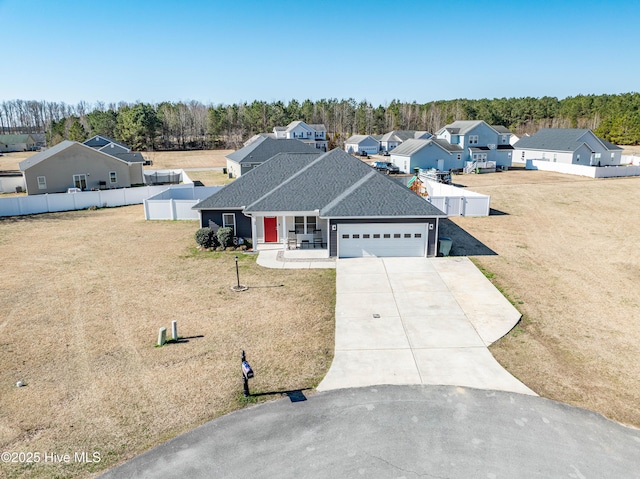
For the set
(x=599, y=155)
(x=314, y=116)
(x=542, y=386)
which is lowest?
(x=542, y=386)

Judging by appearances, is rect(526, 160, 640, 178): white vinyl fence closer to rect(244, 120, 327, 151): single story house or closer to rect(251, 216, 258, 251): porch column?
rect(244, 120, 327, 151): single story house

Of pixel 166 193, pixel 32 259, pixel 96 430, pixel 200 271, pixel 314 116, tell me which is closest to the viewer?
pixel 96 430

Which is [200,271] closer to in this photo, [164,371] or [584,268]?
[164,371]

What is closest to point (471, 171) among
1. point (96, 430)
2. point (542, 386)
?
point (542, 386)

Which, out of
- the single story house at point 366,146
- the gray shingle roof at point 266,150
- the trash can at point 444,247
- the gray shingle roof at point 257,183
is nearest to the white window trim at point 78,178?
the gray shingle roof at point 266,150

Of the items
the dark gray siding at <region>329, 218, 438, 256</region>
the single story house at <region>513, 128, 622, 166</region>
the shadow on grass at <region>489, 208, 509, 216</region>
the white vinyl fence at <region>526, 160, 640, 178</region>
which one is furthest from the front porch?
the single story house at <region>513, 128, 622, 166</region>

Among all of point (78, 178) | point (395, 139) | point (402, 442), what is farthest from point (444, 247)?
point (395, 139)
